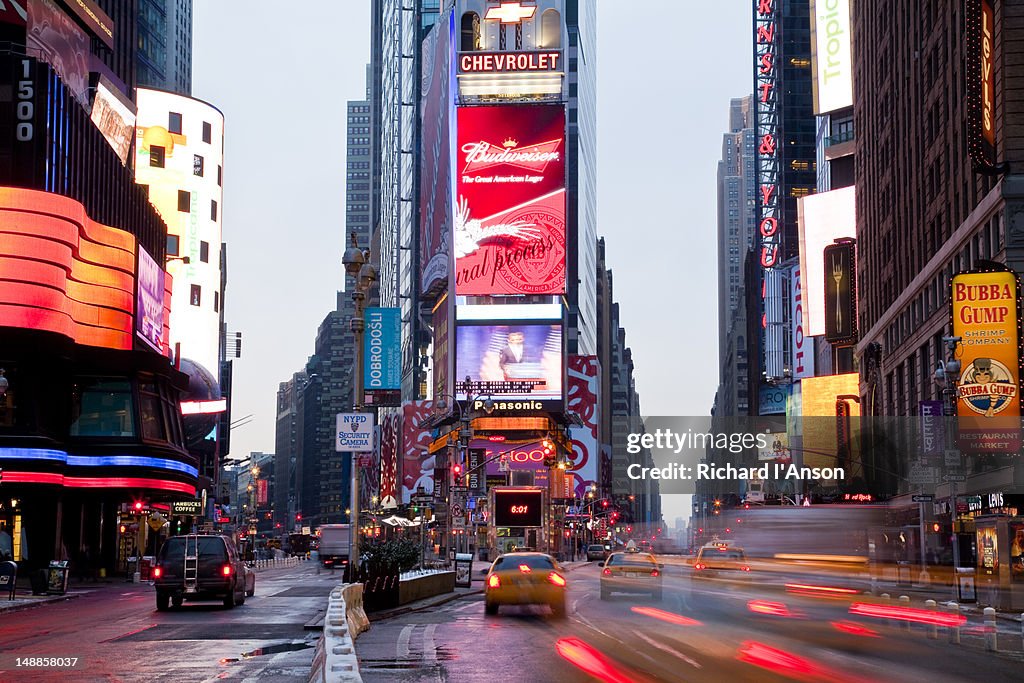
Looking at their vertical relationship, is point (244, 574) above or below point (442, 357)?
below

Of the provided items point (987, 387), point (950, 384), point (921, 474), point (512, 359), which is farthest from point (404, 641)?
point (512, 359)

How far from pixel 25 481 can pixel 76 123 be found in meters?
19.2

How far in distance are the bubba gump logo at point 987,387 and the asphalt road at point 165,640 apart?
2862cm

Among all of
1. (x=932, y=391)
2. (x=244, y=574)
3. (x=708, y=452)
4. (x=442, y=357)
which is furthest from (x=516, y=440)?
(x=244, y=574)

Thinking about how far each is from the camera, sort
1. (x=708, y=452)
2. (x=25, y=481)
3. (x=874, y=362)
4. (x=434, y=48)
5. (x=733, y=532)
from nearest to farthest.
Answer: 1. (x=733, y=532)
2. (x=708, y=452)
3. (x=25, y=481)
4. (x=874, y=362)
5. (x=434, y=48)

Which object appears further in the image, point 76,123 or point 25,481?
point 76,123

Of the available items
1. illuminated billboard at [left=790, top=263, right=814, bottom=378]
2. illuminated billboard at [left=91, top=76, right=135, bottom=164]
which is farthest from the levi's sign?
illuminated billboard at [left=91, top=76, right=135, bottom=164]

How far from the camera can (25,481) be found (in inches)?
→ 2301

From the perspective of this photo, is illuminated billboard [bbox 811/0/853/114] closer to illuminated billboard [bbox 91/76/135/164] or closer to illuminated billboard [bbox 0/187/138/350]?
illuminated billboard [bbox 91/76/135/164]

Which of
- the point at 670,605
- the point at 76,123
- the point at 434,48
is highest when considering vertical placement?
the point at 434,48

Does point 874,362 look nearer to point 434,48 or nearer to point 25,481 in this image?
point 25,481

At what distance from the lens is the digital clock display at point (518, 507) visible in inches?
2958

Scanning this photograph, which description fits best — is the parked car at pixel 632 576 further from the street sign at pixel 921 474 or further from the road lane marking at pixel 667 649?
the street sign at pixel 921 474

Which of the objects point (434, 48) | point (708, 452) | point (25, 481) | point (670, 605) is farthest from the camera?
point (434, 48)
